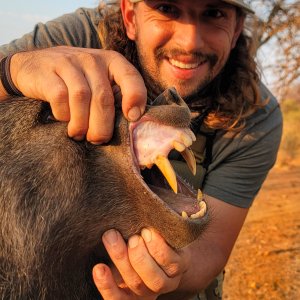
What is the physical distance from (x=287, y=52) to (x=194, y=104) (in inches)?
298

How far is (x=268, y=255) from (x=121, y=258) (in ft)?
19.8

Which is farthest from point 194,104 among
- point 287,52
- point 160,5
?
point 287,52

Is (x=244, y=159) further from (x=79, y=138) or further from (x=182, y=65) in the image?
(x=79, y=138)

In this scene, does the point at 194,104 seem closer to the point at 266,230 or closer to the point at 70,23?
the point at 70,23

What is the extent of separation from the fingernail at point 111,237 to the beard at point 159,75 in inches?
70.8

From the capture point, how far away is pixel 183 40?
4.02 meters

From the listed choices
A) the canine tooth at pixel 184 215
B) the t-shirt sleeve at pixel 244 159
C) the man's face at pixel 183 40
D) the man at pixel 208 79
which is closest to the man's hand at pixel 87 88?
the canine tooth at pixel 184 215

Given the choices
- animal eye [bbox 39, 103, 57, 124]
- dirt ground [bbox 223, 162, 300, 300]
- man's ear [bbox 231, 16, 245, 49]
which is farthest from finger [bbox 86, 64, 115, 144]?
dirt ground [bbox 223, 162, 300, 300]

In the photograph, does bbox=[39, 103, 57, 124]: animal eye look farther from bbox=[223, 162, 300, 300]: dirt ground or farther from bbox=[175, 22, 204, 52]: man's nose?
bbox=[223, 162, 300, 300]: dirt ground

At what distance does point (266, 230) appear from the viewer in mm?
9469

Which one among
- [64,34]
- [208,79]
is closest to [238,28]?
[208,79]

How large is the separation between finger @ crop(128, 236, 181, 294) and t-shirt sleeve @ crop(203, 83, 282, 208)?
1.56 m

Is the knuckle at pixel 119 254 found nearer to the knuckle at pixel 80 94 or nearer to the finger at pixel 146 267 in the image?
the finger at pixel 146 267

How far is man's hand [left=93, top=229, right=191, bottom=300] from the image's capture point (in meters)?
2.48
